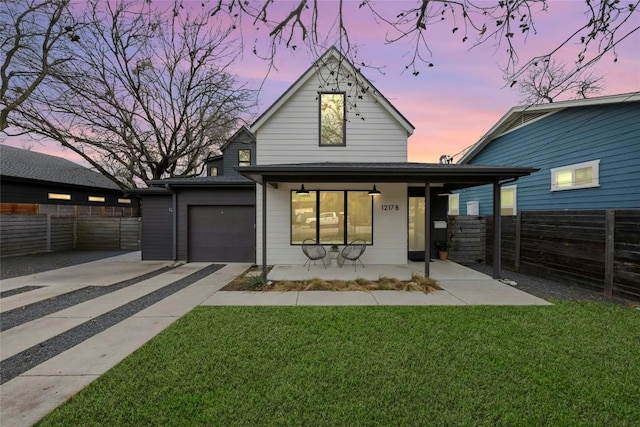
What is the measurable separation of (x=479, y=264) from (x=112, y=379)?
10383 millimetres

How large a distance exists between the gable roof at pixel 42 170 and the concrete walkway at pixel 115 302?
7.95 metres

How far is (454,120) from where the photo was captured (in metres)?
9.89

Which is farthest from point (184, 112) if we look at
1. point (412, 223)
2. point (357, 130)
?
point (412, 223)

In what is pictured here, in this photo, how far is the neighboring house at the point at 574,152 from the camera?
24.2 feet

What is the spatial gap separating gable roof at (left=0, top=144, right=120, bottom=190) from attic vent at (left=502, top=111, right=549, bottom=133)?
71.7 feet

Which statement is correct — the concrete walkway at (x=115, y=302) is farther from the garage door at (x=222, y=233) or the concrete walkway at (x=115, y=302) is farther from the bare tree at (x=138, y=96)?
the bare tree at (x=138, y=96)

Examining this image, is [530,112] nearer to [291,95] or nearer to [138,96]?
[291,95]

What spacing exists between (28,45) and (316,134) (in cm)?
1219

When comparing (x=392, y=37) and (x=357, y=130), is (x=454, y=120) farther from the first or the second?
(x=392, y=37)

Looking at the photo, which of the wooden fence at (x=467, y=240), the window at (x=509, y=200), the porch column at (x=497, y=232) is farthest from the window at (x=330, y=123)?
the window at (x=509, y=200)

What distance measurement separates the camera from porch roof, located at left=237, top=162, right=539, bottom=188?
255 inches

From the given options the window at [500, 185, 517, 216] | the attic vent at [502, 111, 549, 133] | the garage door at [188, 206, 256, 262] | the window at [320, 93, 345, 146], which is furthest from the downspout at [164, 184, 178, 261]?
the attic vent at [502, 111, 549, 133]

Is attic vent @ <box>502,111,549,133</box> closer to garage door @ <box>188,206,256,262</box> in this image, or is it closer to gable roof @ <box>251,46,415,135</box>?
gable roof @ <box>251,46,415,135</box>

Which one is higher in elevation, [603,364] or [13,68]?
[13,68]
